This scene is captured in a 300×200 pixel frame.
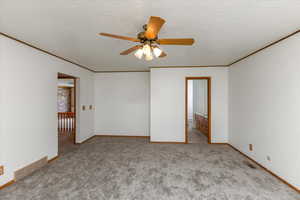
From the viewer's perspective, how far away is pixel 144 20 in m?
1.58

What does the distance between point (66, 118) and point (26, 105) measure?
3969 millimetres

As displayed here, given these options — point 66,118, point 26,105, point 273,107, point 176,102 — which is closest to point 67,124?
point 66,118

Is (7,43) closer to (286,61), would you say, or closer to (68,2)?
(68,2)

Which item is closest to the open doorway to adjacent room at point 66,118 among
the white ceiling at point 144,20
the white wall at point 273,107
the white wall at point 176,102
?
the white ceiling at point 144,20

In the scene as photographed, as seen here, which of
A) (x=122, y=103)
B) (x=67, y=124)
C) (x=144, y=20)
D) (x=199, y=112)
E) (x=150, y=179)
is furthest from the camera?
(x=199, y=112)

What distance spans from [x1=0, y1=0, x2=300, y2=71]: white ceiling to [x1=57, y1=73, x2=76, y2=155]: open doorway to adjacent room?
1.76 meters

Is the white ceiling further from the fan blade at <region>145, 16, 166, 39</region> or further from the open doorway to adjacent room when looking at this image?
the open doorway to adjacent room

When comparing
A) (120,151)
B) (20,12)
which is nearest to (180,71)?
(120,151)

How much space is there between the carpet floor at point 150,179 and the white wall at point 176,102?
793 millimetres

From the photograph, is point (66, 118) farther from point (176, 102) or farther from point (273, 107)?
point (273, 107)

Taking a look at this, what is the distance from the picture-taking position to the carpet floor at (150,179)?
5.82ft

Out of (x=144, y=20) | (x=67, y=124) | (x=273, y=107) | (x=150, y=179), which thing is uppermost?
(x=144, y=20)

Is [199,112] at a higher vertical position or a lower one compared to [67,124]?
higher

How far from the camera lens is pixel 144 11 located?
1.42 m
